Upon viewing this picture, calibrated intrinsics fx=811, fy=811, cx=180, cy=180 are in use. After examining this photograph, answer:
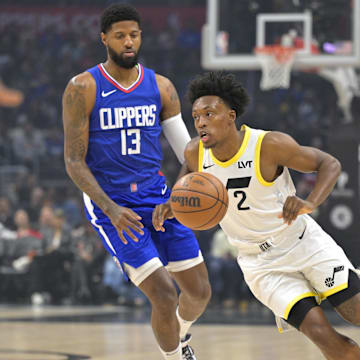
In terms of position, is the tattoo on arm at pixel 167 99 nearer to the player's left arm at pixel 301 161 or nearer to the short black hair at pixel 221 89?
the short black hair at pixel 221 89

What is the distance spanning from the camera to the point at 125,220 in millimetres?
4398

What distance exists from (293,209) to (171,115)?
140cm

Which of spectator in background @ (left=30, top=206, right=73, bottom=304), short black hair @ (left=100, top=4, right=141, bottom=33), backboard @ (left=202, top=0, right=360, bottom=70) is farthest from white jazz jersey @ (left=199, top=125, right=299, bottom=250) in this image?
spectator in background @ (left=30, top=206, right=73, bottom=304)

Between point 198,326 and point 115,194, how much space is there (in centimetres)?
486

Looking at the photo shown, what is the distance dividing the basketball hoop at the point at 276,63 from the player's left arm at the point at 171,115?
551 cm

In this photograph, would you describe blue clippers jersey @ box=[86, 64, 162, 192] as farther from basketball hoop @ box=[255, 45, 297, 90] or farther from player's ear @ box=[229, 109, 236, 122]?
basketball hoop @ box=[255, 45, 297, 90]

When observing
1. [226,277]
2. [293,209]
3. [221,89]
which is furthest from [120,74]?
[226,277]

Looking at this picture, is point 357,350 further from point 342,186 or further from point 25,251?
point 25,251

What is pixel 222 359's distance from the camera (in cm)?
640

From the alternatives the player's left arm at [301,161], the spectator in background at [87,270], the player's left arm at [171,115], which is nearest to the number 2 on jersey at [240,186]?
the player's left arm at [301,161]

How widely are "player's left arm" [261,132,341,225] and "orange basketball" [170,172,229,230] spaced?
0.93 feet

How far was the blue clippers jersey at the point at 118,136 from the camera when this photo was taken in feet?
15.3

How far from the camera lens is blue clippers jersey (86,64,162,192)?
466 centimetres

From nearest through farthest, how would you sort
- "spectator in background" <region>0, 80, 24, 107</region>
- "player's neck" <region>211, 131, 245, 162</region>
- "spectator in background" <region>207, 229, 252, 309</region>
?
1. "player's neck" <region>211, 131, 245, 162</region>
2. "spectator in background" <region>207, 229, 252, 309</region>
3. "spectator in background" <region>0, 80, 24, 107</region>
